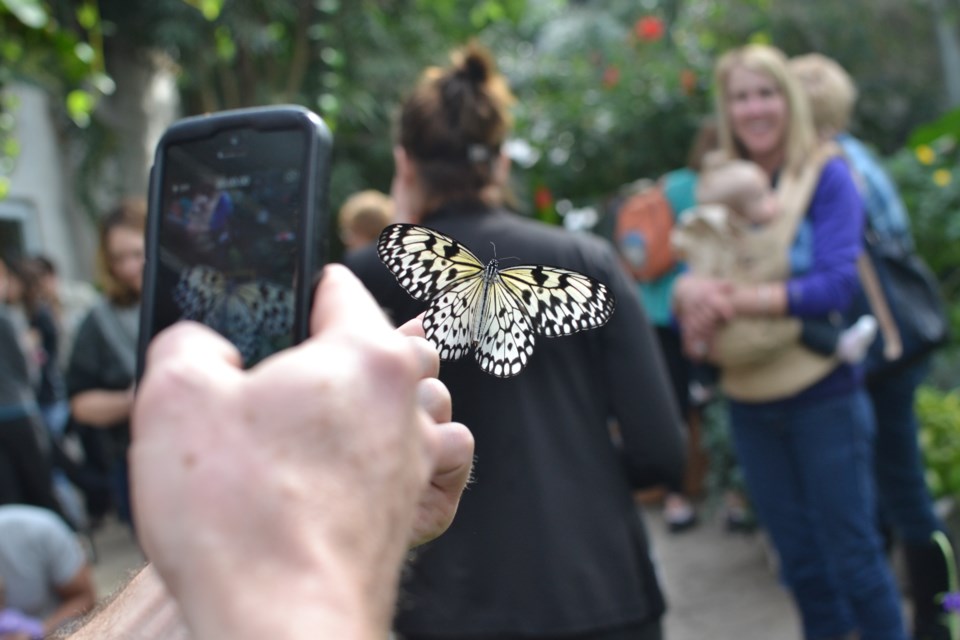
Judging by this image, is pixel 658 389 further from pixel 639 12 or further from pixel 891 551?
pixel 639 12

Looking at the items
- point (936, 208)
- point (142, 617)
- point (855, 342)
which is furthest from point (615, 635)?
point (936, 208)

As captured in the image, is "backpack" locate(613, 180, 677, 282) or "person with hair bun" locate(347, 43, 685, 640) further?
"backpack" locate(613, 180, 677, 282)

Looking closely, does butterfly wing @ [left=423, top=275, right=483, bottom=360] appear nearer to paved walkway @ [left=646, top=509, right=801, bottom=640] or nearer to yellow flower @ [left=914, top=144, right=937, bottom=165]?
paved walkway @ [left=646, top=509, right=801, bottom=640]

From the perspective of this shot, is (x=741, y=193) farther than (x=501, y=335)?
Yes

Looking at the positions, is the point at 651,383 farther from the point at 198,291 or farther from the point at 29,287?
the point at 29,287

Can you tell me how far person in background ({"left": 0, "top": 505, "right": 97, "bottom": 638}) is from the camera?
10.6 ft

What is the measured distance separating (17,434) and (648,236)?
320cm

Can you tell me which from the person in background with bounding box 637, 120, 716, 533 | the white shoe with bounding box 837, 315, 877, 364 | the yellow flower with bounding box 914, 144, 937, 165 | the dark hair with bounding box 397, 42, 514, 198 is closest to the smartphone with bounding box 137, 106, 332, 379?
the dark hair with bounding box 397, 42, 514, 198

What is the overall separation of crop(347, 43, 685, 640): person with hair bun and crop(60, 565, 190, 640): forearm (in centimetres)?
80

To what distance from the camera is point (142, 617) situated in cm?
80

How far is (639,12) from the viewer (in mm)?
13953

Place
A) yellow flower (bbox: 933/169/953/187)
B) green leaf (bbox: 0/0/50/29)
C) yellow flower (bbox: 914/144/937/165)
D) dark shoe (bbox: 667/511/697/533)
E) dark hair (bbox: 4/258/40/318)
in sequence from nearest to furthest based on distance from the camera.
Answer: green leaf (bbox: 0/0/50/29), dark shoe (bbox: 667/511/697/533), yellow flower (bbox: 933/169/953/187), yellow flower (bbox: 914/144/937/165), dark hair (bbox: 4/258/40/318)

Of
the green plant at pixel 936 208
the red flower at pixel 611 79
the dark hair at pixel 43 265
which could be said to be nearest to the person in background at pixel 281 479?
the green plant at pixel 936 208

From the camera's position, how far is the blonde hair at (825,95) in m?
3.32
